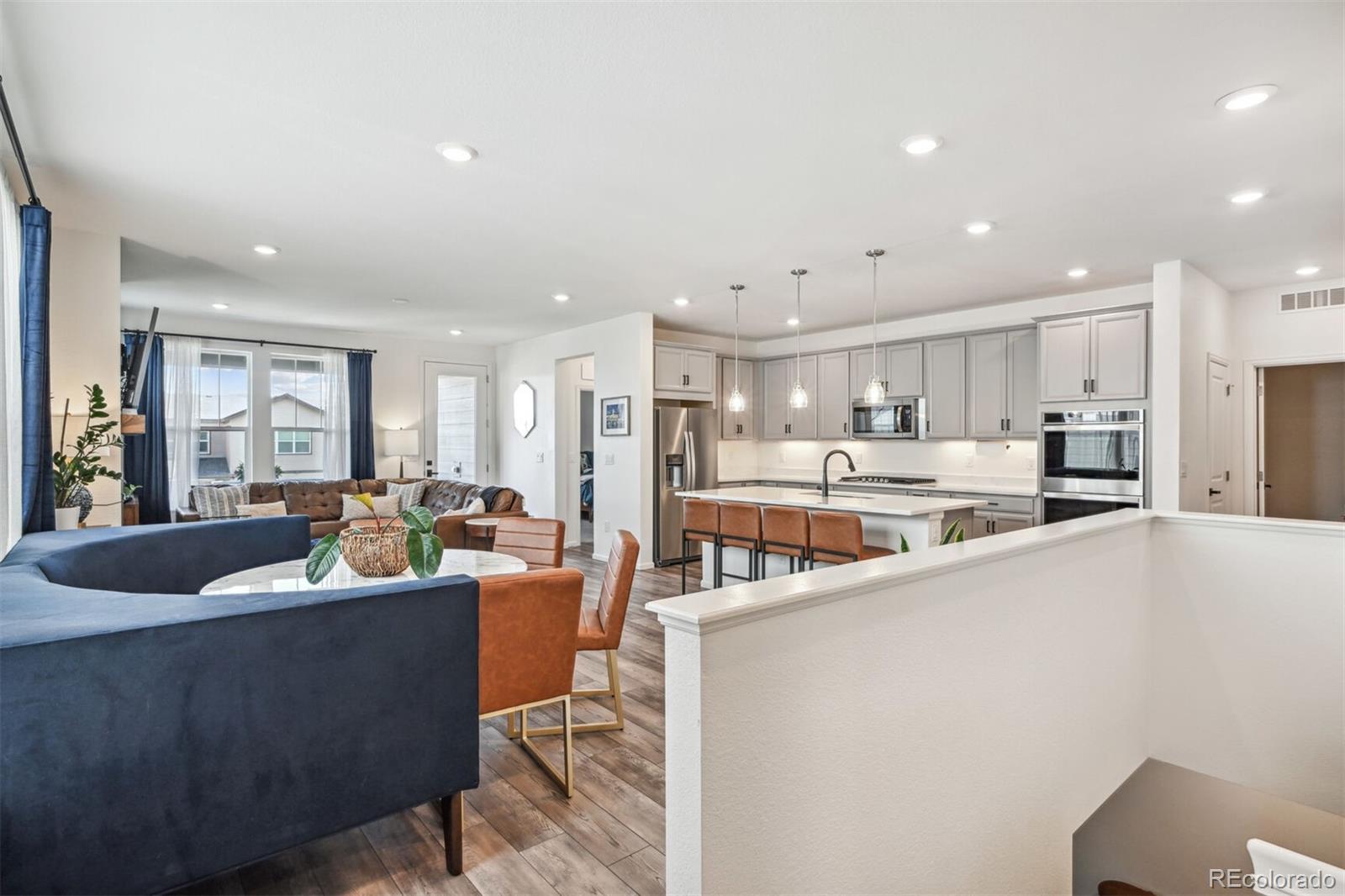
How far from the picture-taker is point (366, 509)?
7.00m

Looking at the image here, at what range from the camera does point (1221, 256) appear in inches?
172

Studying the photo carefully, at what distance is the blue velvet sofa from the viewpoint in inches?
53.5

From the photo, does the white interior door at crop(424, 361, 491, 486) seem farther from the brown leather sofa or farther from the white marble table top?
the white marble table top

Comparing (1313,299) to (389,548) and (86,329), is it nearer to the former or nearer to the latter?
(389,548)

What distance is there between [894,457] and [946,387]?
1086mm

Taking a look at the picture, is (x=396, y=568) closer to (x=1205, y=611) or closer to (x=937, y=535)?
(x=937, y=535)

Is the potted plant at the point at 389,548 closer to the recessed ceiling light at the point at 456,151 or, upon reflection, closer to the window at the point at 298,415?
the recessed ceiling light at the point at 456,151

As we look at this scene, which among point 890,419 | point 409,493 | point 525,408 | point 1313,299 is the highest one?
point 1313,299

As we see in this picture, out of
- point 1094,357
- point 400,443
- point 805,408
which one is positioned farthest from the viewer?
point 400,443

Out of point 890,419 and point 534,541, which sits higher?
point 890,419

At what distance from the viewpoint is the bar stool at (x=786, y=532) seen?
4297mm

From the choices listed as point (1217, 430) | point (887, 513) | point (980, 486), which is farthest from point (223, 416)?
point (1217, 430)

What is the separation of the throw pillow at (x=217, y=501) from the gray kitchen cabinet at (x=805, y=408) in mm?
5847

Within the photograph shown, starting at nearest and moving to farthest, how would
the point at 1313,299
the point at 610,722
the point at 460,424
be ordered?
the point at 610,722
the point at 1313,299
the point at 460,424
